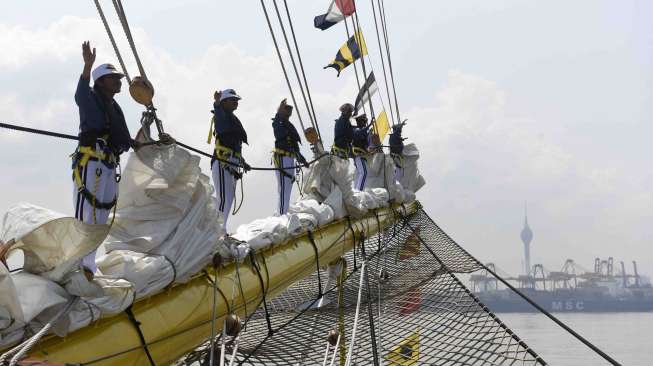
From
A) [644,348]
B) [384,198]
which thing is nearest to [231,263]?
[384,198]

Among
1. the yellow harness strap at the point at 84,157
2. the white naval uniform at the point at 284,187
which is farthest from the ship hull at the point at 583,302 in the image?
the yellow harness strap at the point at 84,157

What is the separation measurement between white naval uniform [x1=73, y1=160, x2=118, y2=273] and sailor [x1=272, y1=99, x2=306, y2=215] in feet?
9.21

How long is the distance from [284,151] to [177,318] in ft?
10.6

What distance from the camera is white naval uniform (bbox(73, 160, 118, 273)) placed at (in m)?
2.29

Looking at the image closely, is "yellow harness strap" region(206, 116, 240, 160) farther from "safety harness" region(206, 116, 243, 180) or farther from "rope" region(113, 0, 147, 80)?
"rope" region(113, 0, 147, 80)

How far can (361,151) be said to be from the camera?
755 centimetres

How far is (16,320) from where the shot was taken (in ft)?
4.76

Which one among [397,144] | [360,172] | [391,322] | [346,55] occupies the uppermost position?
[346,55]

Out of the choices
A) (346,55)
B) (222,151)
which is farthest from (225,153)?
(346,55)

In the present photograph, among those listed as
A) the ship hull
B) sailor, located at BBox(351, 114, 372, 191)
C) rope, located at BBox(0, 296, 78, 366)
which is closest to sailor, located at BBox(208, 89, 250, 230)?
rope, located at BBox(0, 296, 78, 366)

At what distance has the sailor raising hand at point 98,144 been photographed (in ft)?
7.20

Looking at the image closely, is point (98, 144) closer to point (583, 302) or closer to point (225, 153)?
point (225, 153)

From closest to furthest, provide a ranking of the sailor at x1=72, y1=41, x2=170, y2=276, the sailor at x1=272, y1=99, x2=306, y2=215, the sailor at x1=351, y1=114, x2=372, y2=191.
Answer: the sailor at x1=72, y1=41, x2=170, y2=276 → the sailor at x1=272, y1=99, x2=306, y2=215 → the sailor at x1=351, y1=114, x2=372, y2=191

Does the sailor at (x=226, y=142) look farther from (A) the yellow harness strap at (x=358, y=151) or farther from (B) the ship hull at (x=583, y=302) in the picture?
(B) the ship hull at (x=583, y=302)
